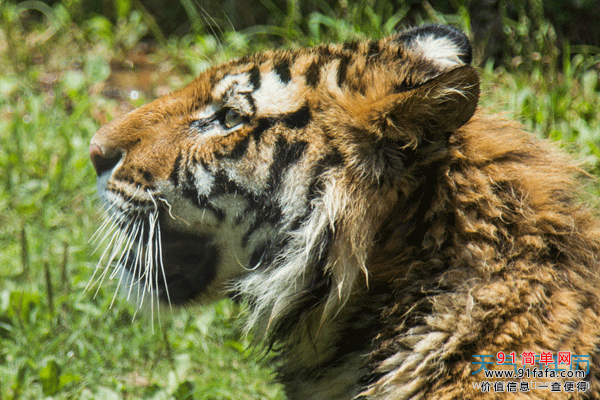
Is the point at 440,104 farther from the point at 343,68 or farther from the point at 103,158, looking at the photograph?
the point at 103,158

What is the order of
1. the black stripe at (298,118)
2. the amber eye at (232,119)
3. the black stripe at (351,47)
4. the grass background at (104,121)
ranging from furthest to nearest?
1. the grass background at (104,121)
2. the black stripe at (351,47)
3. the amber eye at (232,119)
4. the black stripe at (298,118)

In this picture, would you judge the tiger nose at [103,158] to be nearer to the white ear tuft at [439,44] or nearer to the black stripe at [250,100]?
the black stripe at [250,100]

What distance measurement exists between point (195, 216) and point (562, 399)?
128 centimetres

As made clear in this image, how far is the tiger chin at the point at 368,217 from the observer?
5.81 ft

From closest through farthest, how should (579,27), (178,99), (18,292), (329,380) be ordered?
(329,380) → (178,99) → (18,292) → (579,27)

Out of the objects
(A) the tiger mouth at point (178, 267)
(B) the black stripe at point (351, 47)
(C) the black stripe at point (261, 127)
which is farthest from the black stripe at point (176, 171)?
(B) the black stripe at point (351, 47)

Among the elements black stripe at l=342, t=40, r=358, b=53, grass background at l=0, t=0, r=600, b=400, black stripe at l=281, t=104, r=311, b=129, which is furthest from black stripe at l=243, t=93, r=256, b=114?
grass background at l=0, t=0, r=600, b=400

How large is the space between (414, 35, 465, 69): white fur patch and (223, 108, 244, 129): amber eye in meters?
0.68

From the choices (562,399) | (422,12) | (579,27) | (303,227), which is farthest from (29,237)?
(579,27)

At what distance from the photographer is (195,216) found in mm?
2094

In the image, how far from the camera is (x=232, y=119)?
209 centimetres

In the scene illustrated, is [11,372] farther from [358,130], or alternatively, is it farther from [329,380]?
[358,130]

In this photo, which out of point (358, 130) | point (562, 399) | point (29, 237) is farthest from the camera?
point (29, 237)

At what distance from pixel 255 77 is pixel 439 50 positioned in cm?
67
